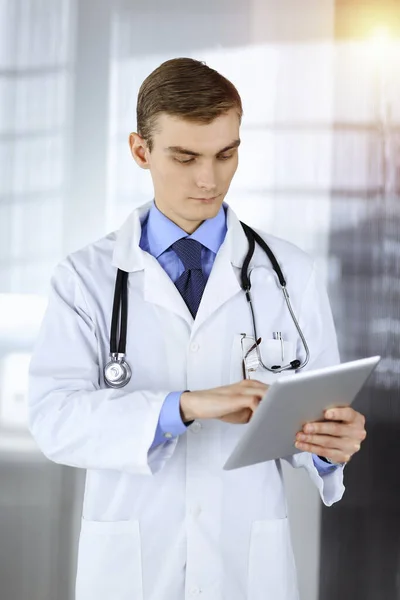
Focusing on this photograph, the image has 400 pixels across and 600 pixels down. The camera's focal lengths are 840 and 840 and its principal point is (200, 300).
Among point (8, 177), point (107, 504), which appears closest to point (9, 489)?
point (8, 177)


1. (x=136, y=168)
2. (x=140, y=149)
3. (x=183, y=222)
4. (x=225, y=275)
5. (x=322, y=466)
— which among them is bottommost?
(x=322, y=466)

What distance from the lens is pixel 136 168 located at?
7.95 ft

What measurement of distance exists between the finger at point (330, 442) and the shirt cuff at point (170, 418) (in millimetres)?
186

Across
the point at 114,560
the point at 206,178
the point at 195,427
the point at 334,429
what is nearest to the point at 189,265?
the point at 206,178

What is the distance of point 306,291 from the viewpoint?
1593 mm

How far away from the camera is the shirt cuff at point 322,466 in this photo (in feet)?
4.86

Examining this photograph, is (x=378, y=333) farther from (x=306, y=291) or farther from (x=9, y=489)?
(x=9, y=489)

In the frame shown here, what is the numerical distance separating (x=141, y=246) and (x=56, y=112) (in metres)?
0.98

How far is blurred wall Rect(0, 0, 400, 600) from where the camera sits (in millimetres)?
2412

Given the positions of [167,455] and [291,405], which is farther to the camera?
[167,455]

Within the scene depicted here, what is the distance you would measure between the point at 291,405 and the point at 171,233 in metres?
0.51

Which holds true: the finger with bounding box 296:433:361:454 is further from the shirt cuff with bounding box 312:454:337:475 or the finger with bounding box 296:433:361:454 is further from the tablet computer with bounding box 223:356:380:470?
the shirt cuff with bounding box 312:454:337:475

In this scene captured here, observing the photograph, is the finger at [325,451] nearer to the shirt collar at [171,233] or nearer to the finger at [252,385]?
the finger at [252,385]

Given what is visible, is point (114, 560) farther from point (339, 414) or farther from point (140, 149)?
point (140, 149)
